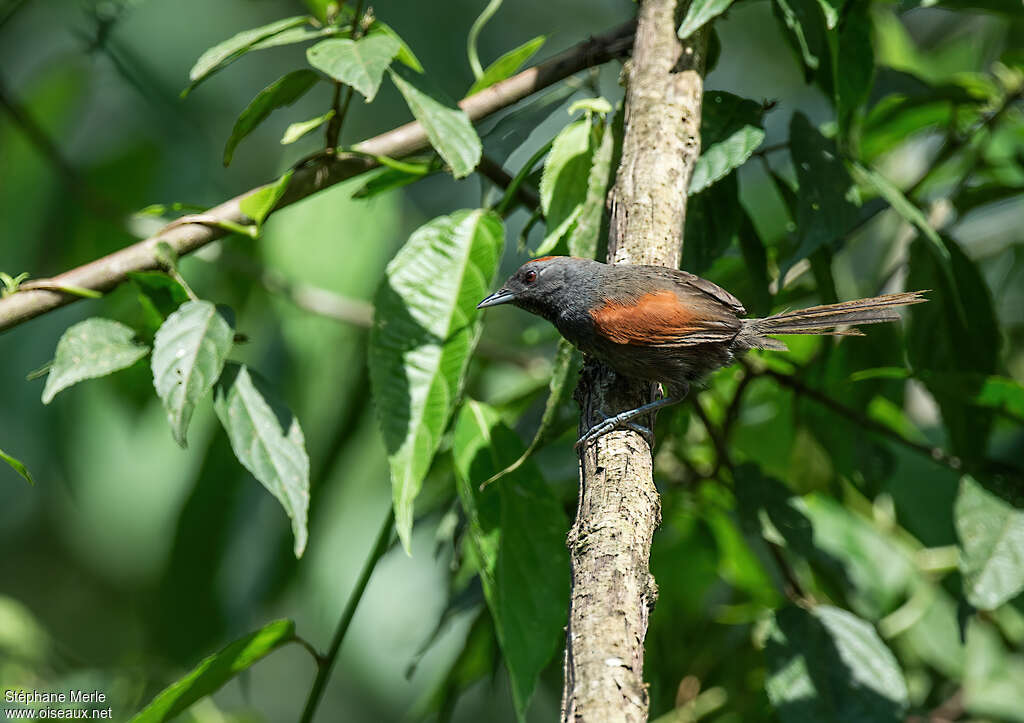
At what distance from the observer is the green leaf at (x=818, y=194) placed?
2.01 metres

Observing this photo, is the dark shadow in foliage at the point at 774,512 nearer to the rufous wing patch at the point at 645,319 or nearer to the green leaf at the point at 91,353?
the rufous wing patch at the point at 645,319

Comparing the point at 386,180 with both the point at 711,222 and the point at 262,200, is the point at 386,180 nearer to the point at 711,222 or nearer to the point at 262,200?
the point at 262,200

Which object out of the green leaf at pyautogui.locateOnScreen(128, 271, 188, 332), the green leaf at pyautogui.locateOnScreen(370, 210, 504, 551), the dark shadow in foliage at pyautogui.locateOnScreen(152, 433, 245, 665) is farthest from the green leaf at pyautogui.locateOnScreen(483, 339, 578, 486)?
the dark shadow in foliage at pyautogui.locateOnScreen(152, 433, 245, 665)

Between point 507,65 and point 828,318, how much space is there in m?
0.98

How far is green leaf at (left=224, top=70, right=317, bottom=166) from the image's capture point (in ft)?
6.40

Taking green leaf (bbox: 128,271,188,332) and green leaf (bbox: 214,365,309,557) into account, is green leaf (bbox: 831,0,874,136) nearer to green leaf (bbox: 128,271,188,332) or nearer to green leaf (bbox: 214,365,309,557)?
green leaf (bbox: 214,365,309,557)

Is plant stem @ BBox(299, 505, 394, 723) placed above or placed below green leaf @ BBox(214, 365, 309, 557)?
below

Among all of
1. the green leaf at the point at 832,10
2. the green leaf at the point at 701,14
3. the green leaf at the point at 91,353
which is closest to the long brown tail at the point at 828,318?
the green leaf at the point at 832,10

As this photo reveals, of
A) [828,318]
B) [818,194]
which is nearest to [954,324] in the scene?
[828,318]

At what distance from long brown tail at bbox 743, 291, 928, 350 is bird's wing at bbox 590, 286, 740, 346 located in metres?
0.09

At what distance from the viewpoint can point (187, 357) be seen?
1752mm

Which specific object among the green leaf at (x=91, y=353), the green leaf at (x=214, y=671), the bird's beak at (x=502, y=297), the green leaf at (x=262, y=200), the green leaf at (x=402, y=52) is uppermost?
the green leaf at (x=402, y=52)

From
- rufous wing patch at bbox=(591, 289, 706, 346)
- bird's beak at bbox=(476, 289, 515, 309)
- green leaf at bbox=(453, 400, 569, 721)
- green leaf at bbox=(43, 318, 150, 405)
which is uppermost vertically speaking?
bird's beak at bbox=(476, 289, 515, 309)

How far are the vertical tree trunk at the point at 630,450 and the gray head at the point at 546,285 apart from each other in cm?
25
